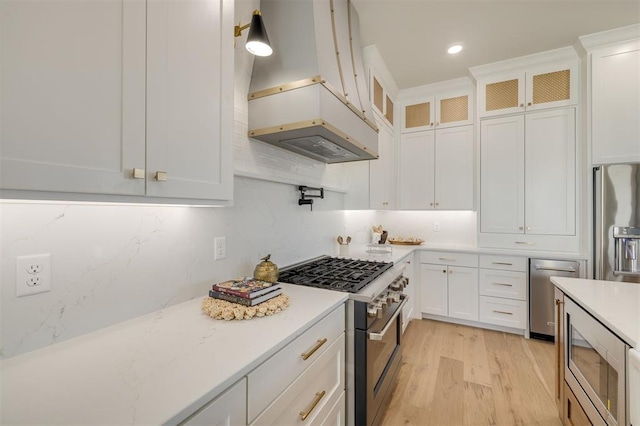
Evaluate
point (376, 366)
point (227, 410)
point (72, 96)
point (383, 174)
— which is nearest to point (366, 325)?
point (376, 366)

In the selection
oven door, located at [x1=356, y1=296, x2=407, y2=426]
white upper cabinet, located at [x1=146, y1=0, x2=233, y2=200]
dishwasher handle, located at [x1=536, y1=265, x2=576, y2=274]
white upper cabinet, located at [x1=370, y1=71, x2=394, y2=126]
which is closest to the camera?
white upper cabinet, located at [x1=146, y1=0, x2=233, y2=200]

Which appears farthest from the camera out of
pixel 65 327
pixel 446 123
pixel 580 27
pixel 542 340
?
pixel 446 123

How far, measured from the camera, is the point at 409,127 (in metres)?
3.63

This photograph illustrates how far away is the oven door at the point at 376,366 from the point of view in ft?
4.53

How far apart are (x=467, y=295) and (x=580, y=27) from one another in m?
2.75

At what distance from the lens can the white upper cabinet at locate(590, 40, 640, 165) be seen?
245 cm

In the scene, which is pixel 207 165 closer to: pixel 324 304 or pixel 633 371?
pixel 324 304

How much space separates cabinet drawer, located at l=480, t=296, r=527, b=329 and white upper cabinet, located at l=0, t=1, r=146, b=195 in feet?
11.2

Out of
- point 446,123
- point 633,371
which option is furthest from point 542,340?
point 446,123

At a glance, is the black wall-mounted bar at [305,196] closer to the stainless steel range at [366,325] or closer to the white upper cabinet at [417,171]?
the stainless steel range at [366,325]

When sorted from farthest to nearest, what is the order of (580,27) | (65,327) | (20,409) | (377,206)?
(377,206), (580,27), (65,327), (20,409)

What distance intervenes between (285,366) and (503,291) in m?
2.91

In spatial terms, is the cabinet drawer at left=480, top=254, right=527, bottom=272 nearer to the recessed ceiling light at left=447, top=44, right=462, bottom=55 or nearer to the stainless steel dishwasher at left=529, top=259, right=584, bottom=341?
the stainless steel dishwasher at left=529, top=259, right=584, bottom=341

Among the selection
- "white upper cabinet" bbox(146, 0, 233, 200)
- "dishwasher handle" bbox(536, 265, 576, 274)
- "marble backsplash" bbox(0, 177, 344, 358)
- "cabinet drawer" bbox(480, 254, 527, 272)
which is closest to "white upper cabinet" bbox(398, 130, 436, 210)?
"cabinet drawer" bbox(480, 254, 527, 272)
